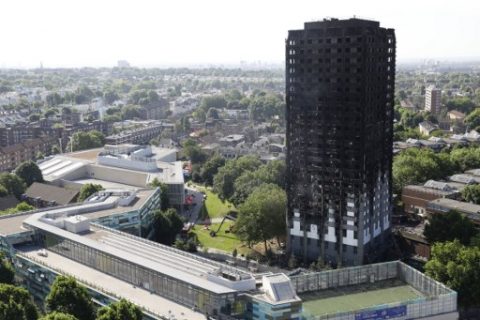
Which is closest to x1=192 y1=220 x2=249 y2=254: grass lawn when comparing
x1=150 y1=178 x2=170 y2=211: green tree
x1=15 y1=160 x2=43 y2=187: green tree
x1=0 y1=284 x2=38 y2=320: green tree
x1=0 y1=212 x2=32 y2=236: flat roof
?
x1=150 y1=178 x2=170 y2=211: green tree

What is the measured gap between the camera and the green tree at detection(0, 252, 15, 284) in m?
44.9

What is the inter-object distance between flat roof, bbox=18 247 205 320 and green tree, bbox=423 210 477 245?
2887 cm

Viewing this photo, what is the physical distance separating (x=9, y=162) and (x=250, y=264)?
63.4m

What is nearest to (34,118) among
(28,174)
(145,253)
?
(28,174)

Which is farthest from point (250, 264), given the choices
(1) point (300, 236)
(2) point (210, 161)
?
(2) point (210, 161)

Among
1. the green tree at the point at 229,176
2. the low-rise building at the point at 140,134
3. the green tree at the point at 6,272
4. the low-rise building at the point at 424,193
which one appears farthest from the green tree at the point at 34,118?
the green tree at the point at 6,272

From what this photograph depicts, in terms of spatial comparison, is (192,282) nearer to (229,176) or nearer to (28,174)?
(229,176)

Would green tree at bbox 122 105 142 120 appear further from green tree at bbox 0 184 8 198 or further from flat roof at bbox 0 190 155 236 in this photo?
flat roof at bbox 0 190 155 236

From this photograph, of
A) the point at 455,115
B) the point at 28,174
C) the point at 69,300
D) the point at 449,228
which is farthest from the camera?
the point at 455,115

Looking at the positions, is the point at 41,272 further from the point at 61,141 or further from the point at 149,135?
the point at 149,135

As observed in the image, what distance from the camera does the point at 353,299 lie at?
40.4 metres

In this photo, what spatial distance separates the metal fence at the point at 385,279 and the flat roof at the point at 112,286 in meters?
8.20

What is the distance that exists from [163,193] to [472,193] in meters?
36.8

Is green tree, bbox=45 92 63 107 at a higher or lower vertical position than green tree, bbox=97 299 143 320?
higher
